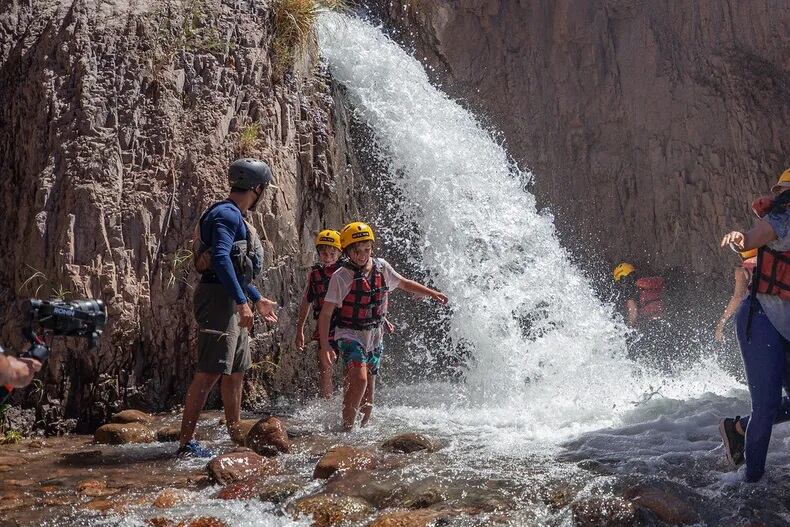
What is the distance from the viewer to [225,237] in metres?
4.54

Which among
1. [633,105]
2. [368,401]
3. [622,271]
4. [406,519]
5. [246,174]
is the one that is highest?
[633,105]

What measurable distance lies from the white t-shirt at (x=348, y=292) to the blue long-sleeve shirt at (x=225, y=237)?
75cm

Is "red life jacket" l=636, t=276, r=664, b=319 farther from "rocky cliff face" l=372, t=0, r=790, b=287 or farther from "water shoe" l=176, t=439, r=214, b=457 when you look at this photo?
"water shoe" l=176, t=439, r=214, b=457

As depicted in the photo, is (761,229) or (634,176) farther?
(634,176)

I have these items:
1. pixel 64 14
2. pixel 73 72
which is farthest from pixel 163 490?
pixel 64 14

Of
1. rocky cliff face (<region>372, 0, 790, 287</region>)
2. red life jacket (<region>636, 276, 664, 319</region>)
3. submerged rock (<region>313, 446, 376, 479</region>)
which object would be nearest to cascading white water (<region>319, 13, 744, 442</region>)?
red life jacket (<region>636, 276, 664, 319</region>)

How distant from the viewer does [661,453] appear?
16.1 ft

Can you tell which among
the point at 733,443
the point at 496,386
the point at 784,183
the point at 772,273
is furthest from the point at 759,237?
the point at 496,386

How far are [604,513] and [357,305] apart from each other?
7.86 ft

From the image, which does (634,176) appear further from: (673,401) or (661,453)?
(661,453)

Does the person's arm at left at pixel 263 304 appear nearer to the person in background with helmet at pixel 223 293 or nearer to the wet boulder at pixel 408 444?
the person in background with helmet at pixel 223 293

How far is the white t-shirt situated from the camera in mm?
5430

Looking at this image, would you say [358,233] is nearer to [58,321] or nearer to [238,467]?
[238,467]

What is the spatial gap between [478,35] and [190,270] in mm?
7722
